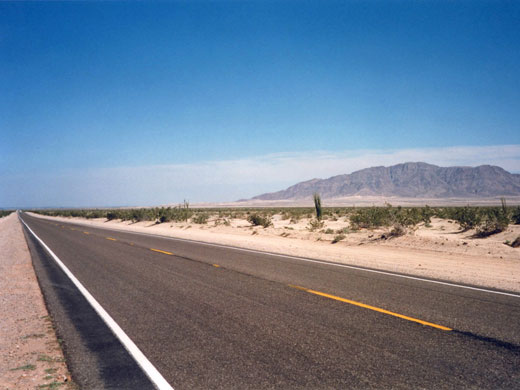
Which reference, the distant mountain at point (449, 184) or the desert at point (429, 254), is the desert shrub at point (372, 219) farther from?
the distant mountain at point (449, 184)

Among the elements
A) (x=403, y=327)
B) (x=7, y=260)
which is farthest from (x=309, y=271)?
(x=7, y=260)

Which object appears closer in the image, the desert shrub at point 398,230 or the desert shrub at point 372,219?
the desert shrub at point 398,230

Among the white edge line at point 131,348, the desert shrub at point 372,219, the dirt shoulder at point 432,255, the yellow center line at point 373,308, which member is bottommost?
the dirt shoulder at point 432,255

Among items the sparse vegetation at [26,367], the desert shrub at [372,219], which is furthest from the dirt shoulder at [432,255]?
the sparse vegetation at [26,367]

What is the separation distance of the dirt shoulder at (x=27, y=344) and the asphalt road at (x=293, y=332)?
212 mm

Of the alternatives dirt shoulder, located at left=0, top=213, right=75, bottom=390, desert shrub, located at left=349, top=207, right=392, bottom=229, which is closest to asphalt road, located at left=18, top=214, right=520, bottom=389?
dirt shoulder, located at left=0, top=213, right=75, bottom=390

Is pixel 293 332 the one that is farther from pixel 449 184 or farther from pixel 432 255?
pixel 449 184

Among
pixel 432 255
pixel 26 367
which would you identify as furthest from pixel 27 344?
pixel 432 255

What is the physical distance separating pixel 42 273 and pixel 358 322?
34.0 feet

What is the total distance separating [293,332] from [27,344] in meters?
3.98

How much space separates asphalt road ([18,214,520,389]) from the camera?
428cm

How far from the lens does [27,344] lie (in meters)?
5.66

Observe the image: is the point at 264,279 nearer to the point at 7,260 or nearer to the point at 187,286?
the point at 187,286

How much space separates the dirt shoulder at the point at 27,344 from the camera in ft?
14.5
